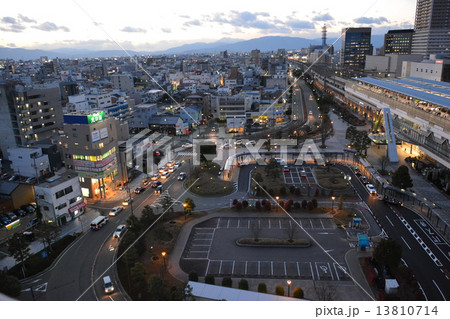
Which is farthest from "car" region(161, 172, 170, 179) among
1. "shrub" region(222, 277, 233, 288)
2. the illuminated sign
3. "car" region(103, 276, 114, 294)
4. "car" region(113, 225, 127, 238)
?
"shrub" region(222, 277, 233, 288)

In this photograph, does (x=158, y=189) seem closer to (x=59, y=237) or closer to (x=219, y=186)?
(x=219, y=186)

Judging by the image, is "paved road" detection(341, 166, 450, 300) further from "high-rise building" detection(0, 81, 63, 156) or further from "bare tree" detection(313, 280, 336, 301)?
"high-rise building" detection(0, 81, 63, 156)

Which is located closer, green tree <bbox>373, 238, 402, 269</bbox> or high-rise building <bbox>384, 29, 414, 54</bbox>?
green tree <bbox>373, 238, 402, 269</bbox>

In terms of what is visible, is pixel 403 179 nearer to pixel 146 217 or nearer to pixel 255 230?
pixel 255 230

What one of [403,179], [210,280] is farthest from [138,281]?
[403,179]

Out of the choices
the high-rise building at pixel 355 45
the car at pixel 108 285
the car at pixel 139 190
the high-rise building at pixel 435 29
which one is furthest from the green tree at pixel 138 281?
the high-rise building at pixel 355 45

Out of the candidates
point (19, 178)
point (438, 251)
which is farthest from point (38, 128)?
point (438, 251)
